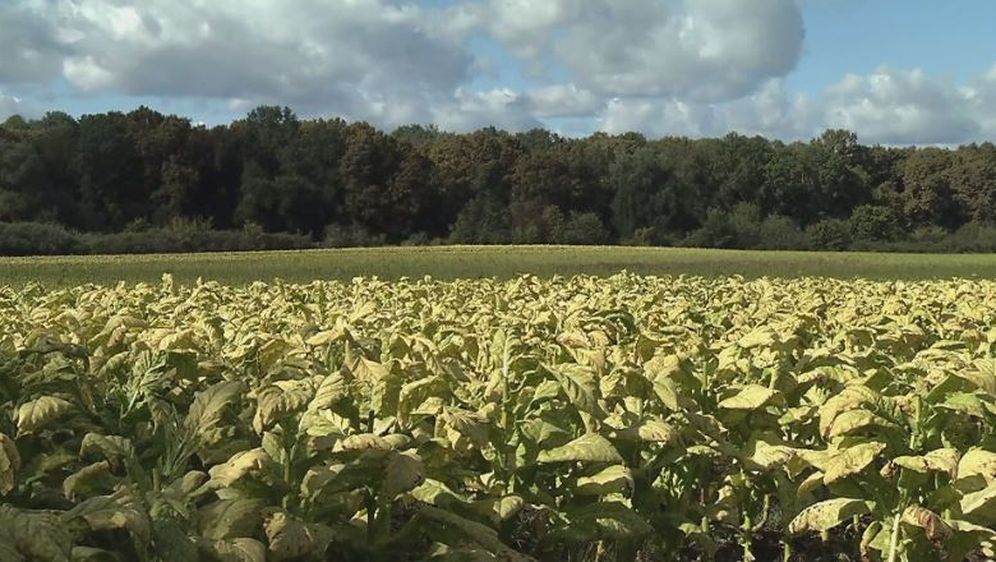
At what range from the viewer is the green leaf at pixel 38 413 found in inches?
117

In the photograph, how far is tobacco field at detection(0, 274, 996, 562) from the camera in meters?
2.82

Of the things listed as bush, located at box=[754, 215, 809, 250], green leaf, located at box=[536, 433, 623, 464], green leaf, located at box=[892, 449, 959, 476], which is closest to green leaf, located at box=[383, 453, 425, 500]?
green leaf, located at box=[536, 433, 623, 464]

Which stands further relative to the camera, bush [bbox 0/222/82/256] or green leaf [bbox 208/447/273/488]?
bush [bbox 0/222/82/256]

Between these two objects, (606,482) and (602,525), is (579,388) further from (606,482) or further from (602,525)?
(602,525)

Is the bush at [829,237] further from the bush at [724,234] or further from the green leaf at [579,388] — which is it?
the green leaf at [579,388]

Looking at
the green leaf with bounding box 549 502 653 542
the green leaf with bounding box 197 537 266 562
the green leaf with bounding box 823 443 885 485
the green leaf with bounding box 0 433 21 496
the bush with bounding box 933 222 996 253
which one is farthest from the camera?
the bush with bounding box 933 222 996 253

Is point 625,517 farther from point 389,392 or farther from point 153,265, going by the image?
point 153,265

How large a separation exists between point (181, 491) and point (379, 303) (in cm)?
630

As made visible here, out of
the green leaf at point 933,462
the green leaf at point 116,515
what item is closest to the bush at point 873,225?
the green leaf at point 933,462

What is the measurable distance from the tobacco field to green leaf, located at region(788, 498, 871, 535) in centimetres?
1

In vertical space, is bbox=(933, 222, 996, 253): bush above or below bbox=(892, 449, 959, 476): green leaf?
below

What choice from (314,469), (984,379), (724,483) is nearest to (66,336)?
(314,469)

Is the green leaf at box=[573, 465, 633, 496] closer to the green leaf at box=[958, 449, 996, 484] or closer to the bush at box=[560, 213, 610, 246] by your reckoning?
the green leaf at box=[958, 449, 996, 484]

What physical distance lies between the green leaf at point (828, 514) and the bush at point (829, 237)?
2565 inches
